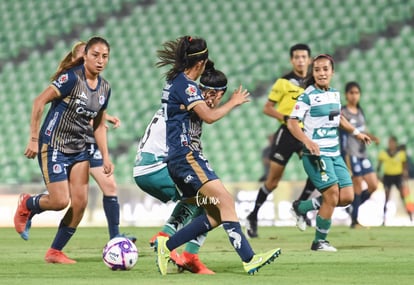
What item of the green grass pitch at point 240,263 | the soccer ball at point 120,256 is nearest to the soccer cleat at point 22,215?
the green grass pitch at point 240,263

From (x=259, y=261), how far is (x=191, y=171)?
2.57 feet

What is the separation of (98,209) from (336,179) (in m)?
7.02

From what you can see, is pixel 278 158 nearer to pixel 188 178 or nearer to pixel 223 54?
pixel 188 178

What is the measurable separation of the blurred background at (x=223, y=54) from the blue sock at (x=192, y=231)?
10.2 m

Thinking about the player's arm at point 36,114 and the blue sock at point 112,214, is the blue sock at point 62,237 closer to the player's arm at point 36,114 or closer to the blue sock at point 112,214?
the blue sock at point 112,214

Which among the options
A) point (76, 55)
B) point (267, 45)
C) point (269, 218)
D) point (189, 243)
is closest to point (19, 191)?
point (269, 218)

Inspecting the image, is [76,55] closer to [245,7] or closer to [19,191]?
[19,191]

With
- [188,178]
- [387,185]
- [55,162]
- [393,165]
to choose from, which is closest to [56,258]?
[55,162]

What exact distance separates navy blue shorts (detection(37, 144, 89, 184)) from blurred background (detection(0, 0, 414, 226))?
898 centimetres

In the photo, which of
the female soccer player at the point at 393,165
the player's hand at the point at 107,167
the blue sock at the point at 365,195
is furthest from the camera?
the female soccer player at the point at 393,165

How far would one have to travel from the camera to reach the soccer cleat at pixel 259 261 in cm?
680

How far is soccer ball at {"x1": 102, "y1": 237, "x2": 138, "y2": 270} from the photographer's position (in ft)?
24.9

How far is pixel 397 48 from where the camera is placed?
61.9ft

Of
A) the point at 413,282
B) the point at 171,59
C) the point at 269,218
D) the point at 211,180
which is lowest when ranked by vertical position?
the point at 269,218
